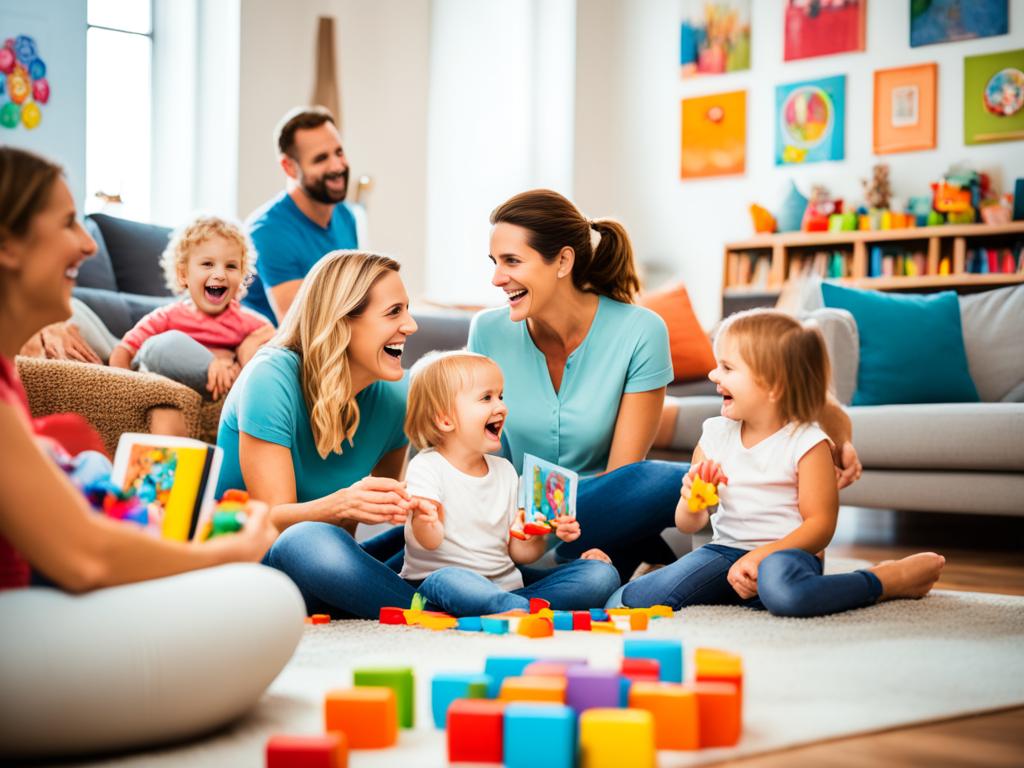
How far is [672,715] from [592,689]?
0.29 ft

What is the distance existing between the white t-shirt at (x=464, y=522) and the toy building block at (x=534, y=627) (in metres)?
0.30

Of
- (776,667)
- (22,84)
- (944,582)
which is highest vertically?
(22,84)

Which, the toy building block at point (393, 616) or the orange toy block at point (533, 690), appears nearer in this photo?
the orange toy block at point (533, 690)

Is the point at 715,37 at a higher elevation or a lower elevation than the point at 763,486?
higher

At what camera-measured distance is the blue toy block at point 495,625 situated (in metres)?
1.84

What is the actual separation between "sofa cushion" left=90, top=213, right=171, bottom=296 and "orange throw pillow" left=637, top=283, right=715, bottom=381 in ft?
5.58

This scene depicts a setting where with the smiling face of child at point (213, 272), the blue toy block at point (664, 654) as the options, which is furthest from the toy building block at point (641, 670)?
the smiling face of child at point (213, 272)

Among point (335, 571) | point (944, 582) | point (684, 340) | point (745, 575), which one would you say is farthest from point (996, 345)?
point (335, 571)

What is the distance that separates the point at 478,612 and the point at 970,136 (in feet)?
16.2

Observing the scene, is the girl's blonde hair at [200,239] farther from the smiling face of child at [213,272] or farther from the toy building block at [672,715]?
the toy building block at [672,715]

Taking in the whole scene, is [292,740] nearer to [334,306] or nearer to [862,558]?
[334,306]

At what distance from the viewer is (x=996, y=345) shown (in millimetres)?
3855

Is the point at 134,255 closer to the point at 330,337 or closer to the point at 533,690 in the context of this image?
the point at 330,337

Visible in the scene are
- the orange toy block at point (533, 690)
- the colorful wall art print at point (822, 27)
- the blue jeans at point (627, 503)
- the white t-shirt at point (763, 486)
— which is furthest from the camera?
the colorful wall art print at point (822, 27)
